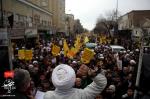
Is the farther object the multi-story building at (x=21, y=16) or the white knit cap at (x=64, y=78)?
the multi-story building at (x=21, y=16)

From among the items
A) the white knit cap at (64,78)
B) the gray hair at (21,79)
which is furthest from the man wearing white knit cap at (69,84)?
the gray hair at (21,79)

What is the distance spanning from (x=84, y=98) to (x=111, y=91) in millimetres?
5260

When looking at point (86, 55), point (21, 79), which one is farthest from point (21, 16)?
point (21, 79)

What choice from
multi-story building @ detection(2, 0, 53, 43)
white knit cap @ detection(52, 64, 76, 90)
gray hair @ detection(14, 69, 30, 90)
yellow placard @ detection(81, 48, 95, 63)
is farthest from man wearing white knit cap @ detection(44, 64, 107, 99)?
multi-story building @ detection(2, 0, 53, 43)

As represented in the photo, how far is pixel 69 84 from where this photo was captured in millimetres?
4105

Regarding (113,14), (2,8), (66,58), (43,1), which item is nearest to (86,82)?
(66,58)

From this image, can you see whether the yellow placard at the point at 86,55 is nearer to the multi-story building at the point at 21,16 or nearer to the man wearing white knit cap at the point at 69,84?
the man wearing white knit cap at the point at 69,84

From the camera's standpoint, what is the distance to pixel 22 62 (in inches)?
635

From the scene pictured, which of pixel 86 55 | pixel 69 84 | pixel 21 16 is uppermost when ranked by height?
pixel 21 16

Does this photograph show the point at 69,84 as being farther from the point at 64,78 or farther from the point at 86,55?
the point at 86,55

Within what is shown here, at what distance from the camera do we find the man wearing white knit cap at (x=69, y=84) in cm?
412

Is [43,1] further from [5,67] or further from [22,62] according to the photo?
[5,67]

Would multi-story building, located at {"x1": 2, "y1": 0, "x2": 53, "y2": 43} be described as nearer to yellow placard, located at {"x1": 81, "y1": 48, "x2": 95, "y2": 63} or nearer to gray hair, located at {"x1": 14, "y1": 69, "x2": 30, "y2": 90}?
yellow placard, located at {"x1": 81, "y1": 48, "x2": 95, "y2": 63}

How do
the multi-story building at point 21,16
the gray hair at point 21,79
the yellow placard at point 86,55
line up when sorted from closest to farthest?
the gray hair at point 21,79 → the yellow placard at point 86,55 → the multi-story building at point 21,16
